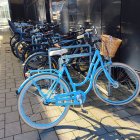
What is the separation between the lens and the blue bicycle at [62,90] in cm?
324

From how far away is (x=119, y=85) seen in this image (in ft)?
14.1

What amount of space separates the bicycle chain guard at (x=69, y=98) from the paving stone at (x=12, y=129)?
683 millimetres

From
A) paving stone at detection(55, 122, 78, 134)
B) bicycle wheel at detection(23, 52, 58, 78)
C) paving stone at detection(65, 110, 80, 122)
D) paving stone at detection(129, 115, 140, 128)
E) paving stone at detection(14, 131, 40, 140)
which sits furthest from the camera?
bicycle wheel at detection(23, 52, 58, 78)

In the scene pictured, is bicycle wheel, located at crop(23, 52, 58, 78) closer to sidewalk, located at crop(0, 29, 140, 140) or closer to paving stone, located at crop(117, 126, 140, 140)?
sidewalk, located at crop(0, 29, 140, 140)

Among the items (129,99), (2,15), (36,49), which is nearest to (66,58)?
(129,99)

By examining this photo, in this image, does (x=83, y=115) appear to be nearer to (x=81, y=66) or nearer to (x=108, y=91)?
(x=108, y=91)

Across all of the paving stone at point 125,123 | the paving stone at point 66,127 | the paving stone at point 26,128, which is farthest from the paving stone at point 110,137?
the paving stone at point 26,128

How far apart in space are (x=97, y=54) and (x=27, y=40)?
138 inches

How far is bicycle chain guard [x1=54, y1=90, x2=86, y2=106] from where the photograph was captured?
3369 mm

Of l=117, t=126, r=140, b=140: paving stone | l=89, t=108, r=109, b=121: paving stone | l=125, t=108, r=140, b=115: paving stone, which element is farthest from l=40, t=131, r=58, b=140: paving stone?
l=125, t=108, r=140, b=115: paving stone

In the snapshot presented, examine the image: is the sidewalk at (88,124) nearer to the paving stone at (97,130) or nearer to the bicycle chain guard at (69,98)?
the paving stone at (97,130)

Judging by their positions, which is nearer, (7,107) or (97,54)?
(97,54)

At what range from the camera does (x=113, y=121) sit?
3.49m

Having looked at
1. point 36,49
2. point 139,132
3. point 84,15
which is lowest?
point 139,132
